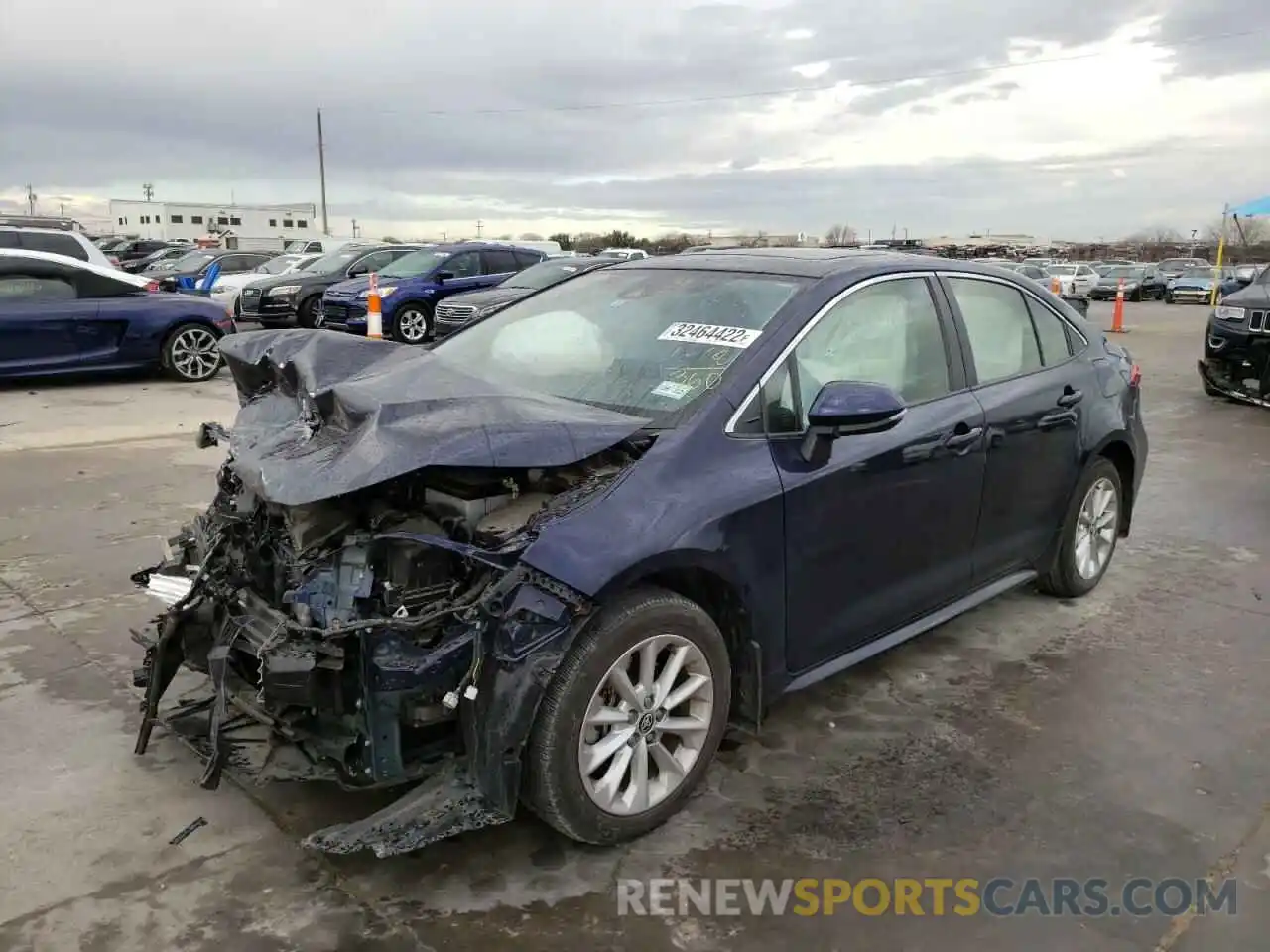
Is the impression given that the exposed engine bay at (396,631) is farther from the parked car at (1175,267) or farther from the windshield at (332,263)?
the parked car at (1175,267)

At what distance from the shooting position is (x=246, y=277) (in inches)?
873

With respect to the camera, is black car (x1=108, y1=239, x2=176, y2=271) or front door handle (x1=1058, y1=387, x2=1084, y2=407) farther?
black car (x1=108, y1=239, x2=176, y2=271)

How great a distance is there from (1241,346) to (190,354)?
1169 centimetres

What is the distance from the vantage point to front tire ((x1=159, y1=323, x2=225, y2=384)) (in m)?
11.5

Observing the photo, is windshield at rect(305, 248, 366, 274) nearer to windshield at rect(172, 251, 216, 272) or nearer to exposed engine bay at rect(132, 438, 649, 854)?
windshield at rect(172, 251, 216, 272)

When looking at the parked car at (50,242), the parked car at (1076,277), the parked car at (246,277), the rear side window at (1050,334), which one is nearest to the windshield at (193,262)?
the parked car at (246,277)

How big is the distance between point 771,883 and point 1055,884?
83cm

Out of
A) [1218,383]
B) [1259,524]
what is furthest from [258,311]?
[1259,524]

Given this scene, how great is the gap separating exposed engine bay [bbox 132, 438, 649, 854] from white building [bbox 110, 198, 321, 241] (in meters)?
80.4

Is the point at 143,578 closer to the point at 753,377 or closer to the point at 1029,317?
the point at 753,377

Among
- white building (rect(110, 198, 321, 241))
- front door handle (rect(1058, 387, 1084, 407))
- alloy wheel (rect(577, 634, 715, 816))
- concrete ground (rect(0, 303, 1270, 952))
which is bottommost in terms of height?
concrete ground (rect(0, 303, 1270, 952))

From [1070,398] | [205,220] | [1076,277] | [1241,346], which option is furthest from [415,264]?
[205,220]

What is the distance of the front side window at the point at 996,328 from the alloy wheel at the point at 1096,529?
2.84 feet

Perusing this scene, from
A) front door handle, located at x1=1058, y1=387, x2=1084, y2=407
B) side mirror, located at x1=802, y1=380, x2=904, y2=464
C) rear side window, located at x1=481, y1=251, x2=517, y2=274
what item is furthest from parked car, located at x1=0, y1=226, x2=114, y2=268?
side mirror, located at x1=802, y1=380, x2=904, y2=464
